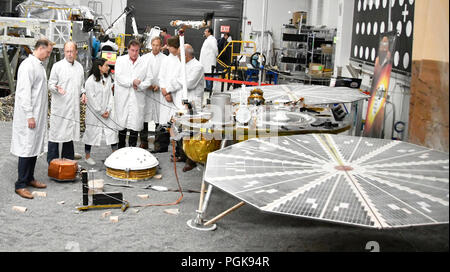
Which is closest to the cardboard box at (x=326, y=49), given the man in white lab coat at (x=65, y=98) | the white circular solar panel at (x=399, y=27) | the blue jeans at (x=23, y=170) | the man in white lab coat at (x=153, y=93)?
the white circular solar panel at (x=399, y=27)

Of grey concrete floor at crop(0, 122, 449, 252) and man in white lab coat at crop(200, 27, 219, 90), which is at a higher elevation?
man in white lab coat at crop(200, 27, 219, 90)

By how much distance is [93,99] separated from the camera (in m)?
6.17

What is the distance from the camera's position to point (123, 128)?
6758 millimetres

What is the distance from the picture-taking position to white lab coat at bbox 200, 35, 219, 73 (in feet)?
40.9

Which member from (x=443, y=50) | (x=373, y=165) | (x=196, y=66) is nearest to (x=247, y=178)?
(x=373, y=165)

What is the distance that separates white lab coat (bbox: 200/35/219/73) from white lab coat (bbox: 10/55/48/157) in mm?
7737

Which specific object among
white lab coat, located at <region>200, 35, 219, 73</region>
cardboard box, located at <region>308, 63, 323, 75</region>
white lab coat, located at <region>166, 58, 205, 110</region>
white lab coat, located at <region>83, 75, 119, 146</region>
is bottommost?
white lab coat, located at <region>83, 75, 119, 146</region>

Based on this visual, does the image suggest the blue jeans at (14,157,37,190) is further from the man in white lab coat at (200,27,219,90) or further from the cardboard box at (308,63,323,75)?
the man in white lab coat at (200,27,219,90)

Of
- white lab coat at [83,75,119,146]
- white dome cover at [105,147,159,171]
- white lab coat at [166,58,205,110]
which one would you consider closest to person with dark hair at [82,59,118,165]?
white lab coat at [83,75,119,146]

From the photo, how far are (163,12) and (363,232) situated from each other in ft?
54.3

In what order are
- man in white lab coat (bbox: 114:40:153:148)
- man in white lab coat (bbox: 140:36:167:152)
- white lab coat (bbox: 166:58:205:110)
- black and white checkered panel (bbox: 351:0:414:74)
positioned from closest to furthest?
black and white checkered panel (bbox: 351:0:414:74), white lab coat (bbox: 166:58:205:110), man in white lab coat (bbox: 114:40:153:148), man in white lab coat (bbox: 140:36:167:152)

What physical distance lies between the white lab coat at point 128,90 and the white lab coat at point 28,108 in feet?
5.73

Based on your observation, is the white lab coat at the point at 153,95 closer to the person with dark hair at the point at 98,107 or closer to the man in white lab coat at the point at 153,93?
the man in white lab coat at the point at 153,93
